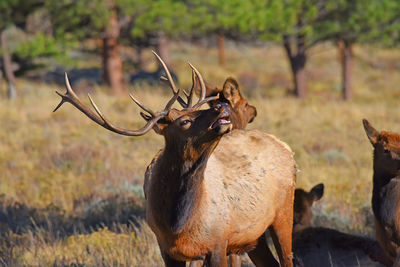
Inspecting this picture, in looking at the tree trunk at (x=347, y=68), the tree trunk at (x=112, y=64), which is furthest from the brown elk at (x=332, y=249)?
the tree trunk at (x=347, y=68)

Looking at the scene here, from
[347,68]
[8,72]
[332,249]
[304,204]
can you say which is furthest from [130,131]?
[347,68]

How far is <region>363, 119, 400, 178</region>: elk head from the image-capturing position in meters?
5.46

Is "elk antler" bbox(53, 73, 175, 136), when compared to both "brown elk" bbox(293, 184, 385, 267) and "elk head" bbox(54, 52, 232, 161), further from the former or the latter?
"brown elk" bbox(293, 184, 385, 267)

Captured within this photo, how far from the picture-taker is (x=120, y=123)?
14.3 m

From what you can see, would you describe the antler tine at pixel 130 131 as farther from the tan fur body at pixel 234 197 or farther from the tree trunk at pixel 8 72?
the tree trunk at pixel 8 72

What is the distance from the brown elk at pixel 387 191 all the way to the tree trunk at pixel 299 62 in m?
16.1

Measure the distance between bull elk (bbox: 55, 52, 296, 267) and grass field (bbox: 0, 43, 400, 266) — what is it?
179cm

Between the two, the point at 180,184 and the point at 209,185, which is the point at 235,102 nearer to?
the point at 209,185

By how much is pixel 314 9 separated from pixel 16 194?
12956 millimetres

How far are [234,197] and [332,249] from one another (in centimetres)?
209

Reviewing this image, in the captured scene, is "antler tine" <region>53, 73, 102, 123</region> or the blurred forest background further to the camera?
the blurred forest background

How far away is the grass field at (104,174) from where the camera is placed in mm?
6625

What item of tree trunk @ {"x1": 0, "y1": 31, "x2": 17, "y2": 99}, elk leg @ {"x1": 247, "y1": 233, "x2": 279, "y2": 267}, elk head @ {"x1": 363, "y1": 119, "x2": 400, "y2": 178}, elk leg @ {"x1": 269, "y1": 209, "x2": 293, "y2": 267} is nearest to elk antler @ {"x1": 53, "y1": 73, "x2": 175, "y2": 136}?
elk leg @ {"x1": 269, "y1": 209, "x2": 293, "y2": 267}

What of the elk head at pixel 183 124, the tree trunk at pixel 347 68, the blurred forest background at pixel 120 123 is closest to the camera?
the elk head at pixel 183 124
